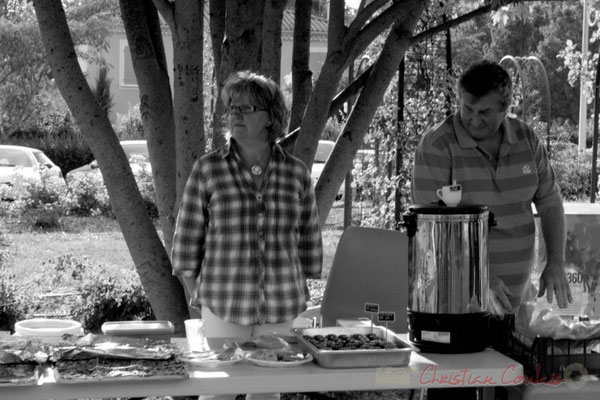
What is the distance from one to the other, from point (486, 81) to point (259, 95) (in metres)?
0.86

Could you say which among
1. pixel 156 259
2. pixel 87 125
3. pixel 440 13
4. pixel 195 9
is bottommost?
pixel 156 259

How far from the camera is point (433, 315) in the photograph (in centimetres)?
276

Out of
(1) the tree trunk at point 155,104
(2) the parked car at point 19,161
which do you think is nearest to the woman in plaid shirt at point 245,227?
(1) the tree trunk at point 155,104

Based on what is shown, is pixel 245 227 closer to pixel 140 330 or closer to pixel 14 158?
pixel 140 330

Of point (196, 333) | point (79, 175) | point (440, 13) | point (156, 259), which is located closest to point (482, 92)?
point (196, 333)

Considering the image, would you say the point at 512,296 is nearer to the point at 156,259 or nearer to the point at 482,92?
the point at 482,92

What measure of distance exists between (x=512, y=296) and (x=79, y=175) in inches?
514

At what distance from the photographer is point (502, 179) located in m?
3.46

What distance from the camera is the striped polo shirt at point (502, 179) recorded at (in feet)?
11.2

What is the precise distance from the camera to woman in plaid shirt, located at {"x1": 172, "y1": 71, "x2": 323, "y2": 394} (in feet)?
10.3

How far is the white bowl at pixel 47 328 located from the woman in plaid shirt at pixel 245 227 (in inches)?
17.3

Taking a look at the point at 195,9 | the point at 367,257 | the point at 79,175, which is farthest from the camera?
the point at 79,175

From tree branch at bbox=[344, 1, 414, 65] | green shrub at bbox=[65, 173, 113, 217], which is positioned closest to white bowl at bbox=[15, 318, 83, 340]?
tree branch at bbox=[344, 1, 414, 65]

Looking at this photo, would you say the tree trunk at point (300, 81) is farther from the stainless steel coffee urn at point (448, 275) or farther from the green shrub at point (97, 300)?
the stainless steel coffee urn at point (448, 275)
